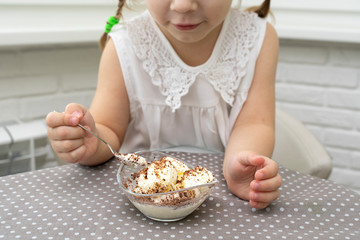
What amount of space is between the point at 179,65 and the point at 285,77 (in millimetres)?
694

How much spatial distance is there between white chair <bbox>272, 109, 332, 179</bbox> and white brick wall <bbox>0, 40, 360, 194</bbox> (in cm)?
45

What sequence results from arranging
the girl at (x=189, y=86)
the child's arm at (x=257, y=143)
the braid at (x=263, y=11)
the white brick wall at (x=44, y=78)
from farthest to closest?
the white brick wall at (x=44, y=78) → the braid at (x=263, y=11) → the girl at (x=189, y=86) → the child's arm at (x=257, y=143)

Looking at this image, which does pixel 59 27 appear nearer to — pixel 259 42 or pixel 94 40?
pixel 94 40

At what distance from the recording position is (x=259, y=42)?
1028 millimetres

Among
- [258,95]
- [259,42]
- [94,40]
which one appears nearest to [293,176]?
[258,95]

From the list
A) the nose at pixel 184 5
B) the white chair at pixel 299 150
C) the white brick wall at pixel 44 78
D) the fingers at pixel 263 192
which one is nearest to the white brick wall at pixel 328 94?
the white chair at pixel 299 150

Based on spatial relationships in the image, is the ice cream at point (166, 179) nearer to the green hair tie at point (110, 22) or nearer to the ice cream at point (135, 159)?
the ice cream at point (135, 159)

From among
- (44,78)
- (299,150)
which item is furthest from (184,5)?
(44,78)

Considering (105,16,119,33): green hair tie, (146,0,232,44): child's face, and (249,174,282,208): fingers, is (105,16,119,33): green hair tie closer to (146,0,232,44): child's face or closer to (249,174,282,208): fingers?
(146,0,232,44): child's face

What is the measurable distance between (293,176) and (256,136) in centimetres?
15

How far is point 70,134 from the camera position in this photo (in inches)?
27.4

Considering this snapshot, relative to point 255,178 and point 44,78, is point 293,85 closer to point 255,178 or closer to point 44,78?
point 44,78

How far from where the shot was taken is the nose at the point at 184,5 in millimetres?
757

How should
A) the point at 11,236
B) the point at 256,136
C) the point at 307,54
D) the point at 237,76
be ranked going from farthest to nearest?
the point at 307,54 → the point at 237,76 → the point at 256,136 → the point at 11,236
